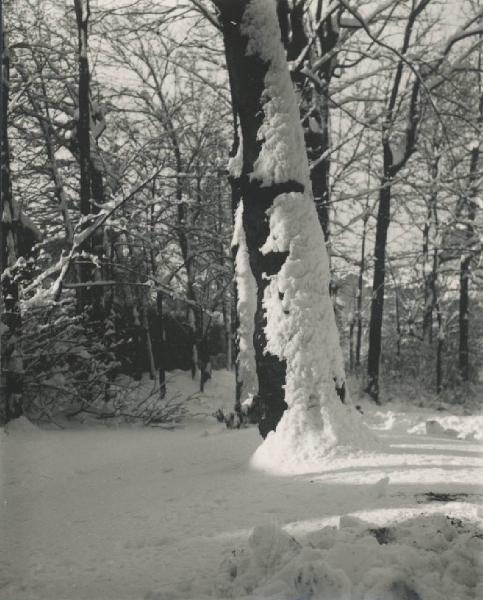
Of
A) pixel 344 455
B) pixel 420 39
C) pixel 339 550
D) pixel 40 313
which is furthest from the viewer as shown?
pixel 420 39

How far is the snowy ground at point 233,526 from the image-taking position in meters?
1.88

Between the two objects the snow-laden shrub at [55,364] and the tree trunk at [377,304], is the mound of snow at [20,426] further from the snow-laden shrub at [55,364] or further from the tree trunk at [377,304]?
the tree trunk at [377,304]

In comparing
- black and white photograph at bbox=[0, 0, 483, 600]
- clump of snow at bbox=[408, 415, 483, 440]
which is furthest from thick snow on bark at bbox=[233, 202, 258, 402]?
clump of snow at bbox=[408, 415, 483, 440]

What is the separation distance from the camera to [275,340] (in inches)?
168

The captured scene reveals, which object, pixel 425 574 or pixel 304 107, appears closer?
pixel 425 574

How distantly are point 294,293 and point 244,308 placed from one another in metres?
Result: 1.72

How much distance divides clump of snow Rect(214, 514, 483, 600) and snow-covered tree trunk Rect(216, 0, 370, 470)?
1.90m

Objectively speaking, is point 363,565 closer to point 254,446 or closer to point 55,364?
point 254,446

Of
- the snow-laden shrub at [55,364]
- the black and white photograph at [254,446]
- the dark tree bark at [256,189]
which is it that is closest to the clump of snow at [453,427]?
the black and white photograph at [254,446]

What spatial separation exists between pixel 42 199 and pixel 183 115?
16.4 feet

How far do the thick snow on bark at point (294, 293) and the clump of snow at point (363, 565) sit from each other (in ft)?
5.91

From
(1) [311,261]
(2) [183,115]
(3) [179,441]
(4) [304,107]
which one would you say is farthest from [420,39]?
(3) [179,441]

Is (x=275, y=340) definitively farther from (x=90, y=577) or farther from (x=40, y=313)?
(x=40, y=313)

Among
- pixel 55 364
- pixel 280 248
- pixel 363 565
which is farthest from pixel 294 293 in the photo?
pixel 55 364
